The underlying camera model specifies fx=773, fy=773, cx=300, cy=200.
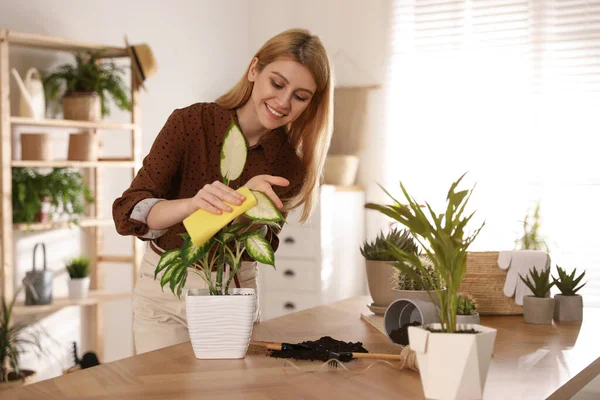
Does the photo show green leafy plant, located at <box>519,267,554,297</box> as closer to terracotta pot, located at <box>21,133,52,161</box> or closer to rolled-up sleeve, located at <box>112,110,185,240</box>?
rolled-up sleeve, located at <box>112,110,185,240</box>

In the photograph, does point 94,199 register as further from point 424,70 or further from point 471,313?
point 471,313

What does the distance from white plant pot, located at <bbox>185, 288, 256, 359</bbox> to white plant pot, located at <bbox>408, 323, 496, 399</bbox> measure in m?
0.40

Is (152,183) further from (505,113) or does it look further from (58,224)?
(505,113)

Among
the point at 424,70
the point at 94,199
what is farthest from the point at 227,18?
the point at 94,199

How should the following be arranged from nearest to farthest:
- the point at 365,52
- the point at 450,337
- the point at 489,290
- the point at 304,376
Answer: the point at 450,337, the point at 304,376, the point at 489,290, the point at 365,52

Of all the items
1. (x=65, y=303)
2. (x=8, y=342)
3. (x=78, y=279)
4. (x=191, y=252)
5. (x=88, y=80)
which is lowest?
(x=8, y=342)

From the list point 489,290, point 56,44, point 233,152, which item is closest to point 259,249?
point 233,152

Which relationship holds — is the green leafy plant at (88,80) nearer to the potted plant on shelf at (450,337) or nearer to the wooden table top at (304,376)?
the wooden table top at (304,376)

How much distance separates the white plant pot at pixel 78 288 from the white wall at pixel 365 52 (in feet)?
6.91

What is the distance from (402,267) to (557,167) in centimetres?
383

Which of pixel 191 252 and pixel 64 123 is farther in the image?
pixel 64 123

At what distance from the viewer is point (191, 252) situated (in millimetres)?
1501

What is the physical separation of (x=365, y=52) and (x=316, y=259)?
4.98 ft

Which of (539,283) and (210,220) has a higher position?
(210,220)
